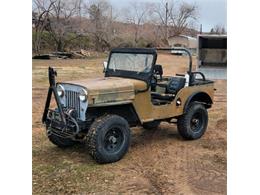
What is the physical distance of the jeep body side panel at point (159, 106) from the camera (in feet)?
14.4

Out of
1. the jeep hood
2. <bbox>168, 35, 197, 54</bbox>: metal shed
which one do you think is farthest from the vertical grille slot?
<bbox>168, 35, 197, 54</bbox>: metal shed

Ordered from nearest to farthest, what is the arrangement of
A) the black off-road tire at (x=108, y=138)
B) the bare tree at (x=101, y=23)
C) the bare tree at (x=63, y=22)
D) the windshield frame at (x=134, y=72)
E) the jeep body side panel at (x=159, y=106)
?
the black off-road tire at (x=108, y=138) < the jeep body side panel at (x=159, y=106) < the windshield frame at (x=134, y=72) < the bare tree at (x=63, y=22) < the bare tree at (x=101, y=23)

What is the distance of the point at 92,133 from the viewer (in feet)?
12.7

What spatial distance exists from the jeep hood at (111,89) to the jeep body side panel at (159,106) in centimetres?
11

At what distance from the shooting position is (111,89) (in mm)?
4074

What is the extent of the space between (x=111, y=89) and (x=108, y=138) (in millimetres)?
507

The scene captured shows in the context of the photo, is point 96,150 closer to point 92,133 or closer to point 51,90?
point 92,133

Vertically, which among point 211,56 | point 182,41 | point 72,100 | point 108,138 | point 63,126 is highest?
point 182,41

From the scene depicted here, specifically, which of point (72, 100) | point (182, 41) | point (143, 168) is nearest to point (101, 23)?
point (182, 41)

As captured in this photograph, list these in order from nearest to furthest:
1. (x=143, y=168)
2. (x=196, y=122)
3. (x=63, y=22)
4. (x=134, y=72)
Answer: (x=143, y=168) → (x=134, y=72) → (x=196, y=122) → (x=63, y=22)

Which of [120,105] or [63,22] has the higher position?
[63,22]

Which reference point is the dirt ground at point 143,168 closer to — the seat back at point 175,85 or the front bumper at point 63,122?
the front bumper at point 63,122

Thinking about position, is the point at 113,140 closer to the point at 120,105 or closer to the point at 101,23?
the point at 120,105

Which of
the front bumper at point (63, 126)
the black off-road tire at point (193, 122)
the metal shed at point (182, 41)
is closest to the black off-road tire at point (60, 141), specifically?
the front bumper at point (63, 126)
